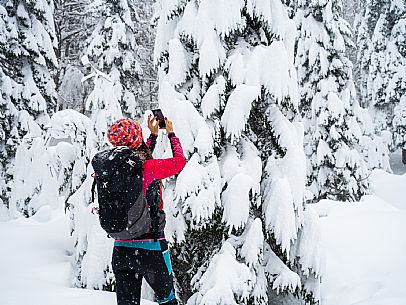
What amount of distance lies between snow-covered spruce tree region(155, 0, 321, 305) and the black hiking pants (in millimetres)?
743

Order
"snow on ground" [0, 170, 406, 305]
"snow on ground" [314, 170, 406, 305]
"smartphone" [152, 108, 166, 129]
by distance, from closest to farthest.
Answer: "smartphone" [152, 108, 166, 129] → "snow on ground" [0, 170, 406, 305] → "snow on ground" [314, 170, 406, 305]

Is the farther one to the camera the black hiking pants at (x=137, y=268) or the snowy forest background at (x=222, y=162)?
the snowy forest background at (x=222, y=162)

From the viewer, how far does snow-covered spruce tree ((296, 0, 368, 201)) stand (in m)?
14.0

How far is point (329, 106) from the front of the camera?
1395 cm

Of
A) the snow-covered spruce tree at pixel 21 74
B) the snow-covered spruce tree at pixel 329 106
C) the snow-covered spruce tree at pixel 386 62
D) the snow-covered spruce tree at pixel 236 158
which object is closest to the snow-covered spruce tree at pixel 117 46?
the snow-covered spruce tree at pixel 21 74

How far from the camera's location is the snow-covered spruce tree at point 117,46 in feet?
54.9

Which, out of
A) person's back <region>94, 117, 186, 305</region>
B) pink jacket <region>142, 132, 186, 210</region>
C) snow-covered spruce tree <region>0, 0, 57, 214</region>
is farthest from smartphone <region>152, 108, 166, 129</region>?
snow-covered spruce tree <region>0, 0, 57, 214</region>

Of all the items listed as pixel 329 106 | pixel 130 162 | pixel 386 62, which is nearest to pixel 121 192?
pixel 130 162

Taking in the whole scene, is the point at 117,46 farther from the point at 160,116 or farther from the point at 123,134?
the point at 123,134

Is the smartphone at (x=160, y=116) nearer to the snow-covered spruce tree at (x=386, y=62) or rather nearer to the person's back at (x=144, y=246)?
the person's back at (x=144, y=246)

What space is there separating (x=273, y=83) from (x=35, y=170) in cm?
369

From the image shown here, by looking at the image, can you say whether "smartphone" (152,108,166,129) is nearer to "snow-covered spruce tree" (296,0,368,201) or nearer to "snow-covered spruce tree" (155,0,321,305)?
"snow-covered spruce tree" (155,0,321,305)

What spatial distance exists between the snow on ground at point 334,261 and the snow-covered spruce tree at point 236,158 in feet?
2.96

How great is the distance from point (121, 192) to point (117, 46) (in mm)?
14566
